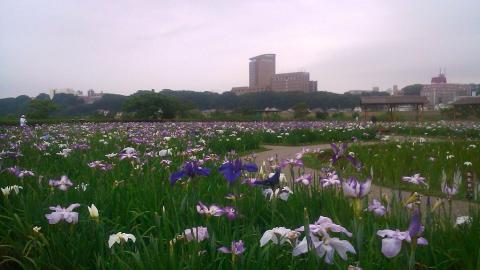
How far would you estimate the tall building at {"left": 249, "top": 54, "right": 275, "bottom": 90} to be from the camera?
99562mm

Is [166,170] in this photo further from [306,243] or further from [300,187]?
[306,243]

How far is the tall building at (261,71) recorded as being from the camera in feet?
327

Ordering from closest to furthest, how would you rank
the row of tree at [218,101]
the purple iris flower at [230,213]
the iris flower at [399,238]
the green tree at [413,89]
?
the iris flower at [399,238], the purple iris flower at [230,213], the row of tree at [218,101], the green tree at [413,89]

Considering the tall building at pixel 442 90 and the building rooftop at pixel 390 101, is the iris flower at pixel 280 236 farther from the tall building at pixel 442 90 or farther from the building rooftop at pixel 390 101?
the tall building at pixel 442 90

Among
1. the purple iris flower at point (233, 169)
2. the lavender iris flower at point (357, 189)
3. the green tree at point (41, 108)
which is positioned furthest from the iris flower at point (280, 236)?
the green tree at point (41, 108)

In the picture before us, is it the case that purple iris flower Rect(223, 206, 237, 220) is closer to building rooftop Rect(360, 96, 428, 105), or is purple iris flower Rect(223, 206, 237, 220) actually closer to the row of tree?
building rooftop Rect(360, 96, 428, 105)

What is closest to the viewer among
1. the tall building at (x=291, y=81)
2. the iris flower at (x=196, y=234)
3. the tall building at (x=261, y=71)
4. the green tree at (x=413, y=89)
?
the iris flower at (x=196, y=234)

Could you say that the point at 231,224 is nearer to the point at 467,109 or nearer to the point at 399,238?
the point at 399,238

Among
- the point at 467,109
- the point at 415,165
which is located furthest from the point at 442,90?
the point at 415,165

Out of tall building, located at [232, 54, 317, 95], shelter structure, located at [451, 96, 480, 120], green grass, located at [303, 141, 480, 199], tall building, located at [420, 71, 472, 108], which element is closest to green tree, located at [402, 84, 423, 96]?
tall building, located at [420, 71, 472, 108]

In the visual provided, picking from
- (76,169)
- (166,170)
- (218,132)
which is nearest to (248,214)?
(166,170)

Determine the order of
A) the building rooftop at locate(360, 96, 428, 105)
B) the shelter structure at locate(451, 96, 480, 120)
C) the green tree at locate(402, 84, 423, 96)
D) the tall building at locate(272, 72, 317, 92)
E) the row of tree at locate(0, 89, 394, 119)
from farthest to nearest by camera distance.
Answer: the tall building at locate(272, 72, 317, 92)
the green tree at locate(402, 84, 423, 96)
the row of tree at locate(0, 89, 394, 119)
the building rooftop at locate(360, 96, 428, 105)
the shelter structure at locate(451, 96, 480, 120)

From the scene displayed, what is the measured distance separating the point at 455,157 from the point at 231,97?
2543 inches

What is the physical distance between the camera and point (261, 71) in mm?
101125
